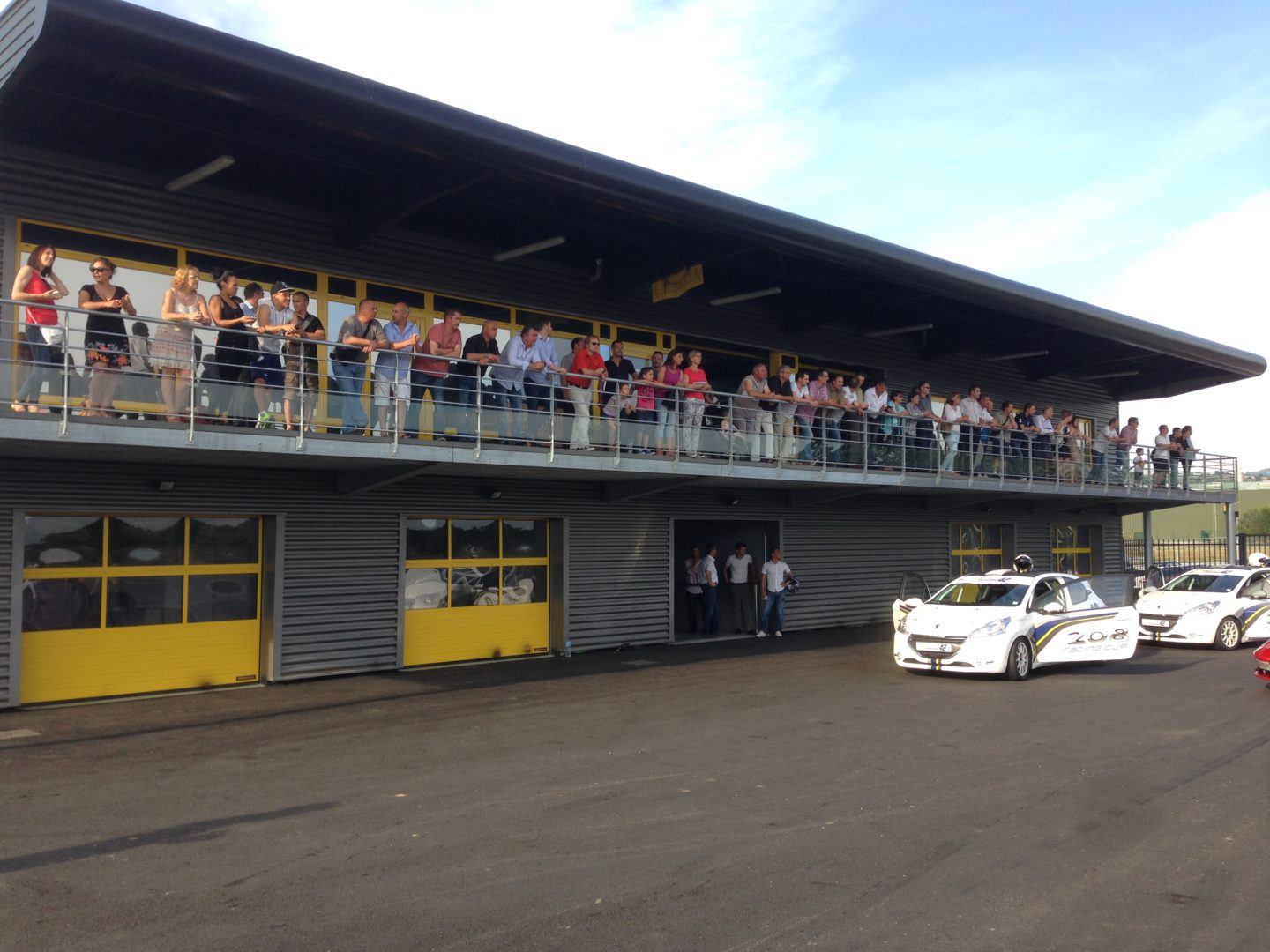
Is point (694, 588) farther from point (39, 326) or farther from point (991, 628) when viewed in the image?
point (39, 326)

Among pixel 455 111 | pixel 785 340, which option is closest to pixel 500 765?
pixel 455 111

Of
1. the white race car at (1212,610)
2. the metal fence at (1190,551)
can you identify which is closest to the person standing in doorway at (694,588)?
the white race car at (1212,610)

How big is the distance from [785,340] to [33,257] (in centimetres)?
1403

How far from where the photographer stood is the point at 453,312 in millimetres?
13469

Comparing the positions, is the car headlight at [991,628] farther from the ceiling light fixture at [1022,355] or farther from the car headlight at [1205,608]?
the ceiling light fixture at [1022,355]

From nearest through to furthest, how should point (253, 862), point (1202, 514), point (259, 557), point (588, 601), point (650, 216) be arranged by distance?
point (253, 862) < point (259, 557) < point (650, 216) < point (588, 601) < point (1202, 514)

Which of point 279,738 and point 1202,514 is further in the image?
point 1202,514

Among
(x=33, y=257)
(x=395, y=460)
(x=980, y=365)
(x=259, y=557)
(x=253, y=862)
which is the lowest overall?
(x=253, y=862)

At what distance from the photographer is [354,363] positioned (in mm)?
12344

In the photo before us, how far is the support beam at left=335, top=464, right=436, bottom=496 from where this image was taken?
13633 millimetres

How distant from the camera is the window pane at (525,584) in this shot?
17.1m

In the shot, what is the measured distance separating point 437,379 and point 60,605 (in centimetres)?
509

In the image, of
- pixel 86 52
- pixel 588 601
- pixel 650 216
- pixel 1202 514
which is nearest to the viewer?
pixel 86 52

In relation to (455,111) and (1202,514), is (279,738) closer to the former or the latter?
(455,111)
